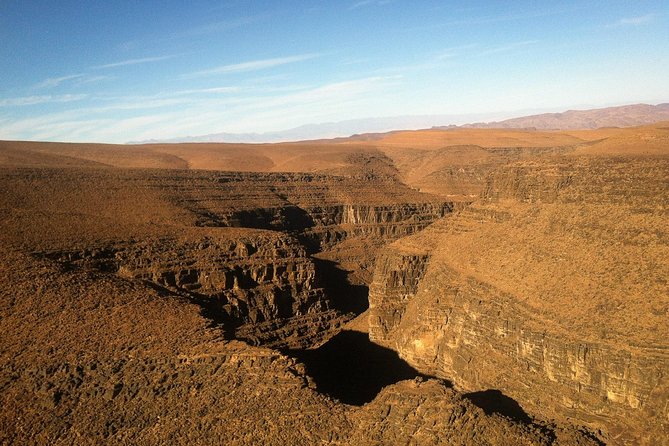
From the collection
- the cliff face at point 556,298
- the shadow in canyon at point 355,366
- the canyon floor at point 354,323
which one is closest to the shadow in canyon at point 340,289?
the canyon floor at point 354,323

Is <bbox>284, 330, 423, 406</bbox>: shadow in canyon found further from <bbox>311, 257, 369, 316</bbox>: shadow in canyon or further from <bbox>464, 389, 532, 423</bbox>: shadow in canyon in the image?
<bbox>311, 257, 369, 316</bbox>: shadow in canyon

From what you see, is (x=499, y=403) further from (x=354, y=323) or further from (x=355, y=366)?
(x=354, y=323)

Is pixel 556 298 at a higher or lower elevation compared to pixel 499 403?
higher

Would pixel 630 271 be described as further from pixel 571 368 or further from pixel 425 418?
pixel 425 418

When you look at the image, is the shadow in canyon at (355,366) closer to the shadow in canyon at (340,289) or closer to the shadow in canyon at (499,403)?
the shadow in canyon at (499,403)

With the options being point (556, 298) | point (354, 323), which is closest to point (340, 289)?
point (354, 323)

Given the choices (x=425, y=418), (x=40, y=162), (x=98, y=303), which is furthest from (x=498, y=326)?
(x=40, y=162)
